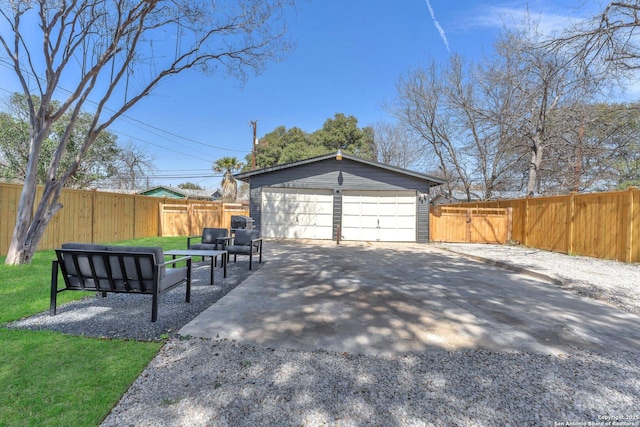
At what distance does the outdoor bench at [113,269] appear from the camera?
3.28 meters

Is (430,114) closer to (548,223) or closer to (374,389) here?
(548,223)

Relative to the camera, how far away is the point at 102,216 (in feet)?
35.0

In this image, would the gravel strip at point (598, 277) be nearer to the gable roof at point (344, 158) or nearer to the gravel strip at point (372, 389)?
the gravel strip at point (372, 389)

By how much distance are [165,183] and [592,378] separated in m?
38.7

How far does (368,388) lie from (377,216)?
38.6ft

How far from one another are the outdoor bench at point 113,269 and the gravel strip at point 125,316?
187 mm

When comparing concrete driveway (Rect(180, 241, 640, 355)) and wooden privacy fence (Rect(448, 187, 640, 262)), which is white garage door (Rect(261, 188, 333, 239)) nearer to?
concrete driveway (Rect(180, 241, 640, 355))

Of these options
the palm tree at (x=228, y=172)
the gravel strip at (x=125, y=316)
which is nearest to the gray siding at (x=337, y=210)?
the gravel strip at (x=125, y=316)

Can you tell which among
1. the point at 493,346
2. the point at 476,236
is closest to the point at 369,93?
the point at 476,236

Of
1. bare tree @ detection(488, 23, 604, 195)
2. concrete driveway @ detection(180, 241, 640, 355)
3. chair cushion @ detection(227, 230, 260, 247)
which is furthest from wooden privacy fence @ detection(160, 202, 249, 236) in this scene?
bare tree @ detection(488, 23, 604, 195)

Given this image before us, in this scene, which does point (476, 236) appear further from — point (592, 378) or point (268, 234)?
point (592, 378)

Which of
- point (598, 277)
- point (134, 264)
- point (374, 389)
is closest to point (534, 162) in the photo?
point (598, 277)

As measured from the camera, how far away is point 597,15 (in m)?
5.97

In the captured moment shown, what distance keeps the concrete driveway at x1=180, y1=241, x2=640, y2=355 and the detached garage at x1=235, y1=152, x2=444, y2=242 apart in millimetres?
7422
